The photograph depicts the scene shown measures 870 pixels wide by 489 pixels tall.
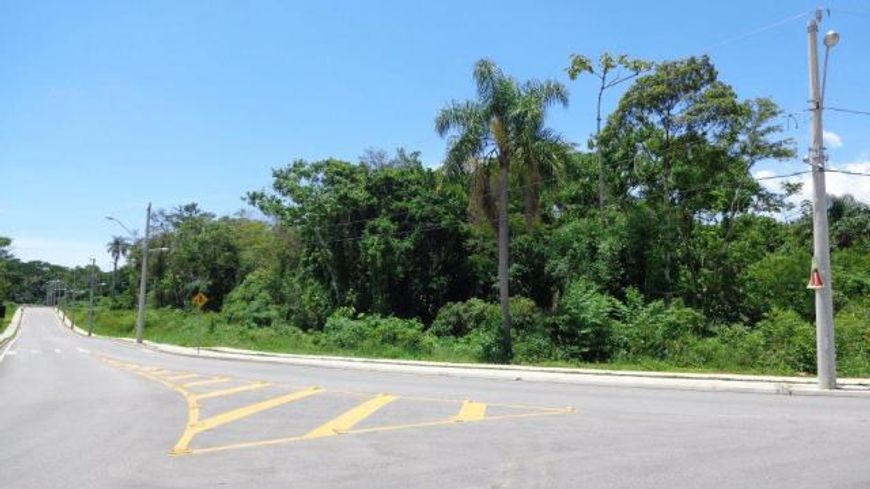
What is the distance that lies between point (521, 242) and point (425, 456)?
3457 cm

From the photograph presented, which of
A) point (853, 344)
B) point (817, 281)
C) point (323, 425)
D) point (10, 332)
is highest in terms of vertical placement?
point (817, 281)

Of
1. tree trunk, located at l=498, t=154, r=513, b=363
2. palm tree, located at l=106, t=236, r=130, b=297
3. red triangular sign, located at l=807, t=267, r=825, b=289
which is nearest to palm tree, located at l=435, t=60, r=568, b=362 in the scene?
tree trunk, located at l=498, t=154, r=513, b=363

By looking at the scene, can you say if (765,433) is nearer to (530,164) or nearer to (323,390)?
(323,390)

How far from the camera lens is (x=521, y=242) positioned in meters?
43.3

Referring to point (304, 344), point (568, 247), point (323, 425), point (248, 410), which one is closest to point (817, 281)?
point (323, 425)

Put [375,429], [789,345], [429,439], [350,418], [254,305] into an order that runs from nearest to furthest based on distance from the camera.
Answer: [429,439], [375,429], [350,418], [789,345], [254,305]

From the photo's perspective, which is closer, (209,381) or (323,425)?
(323,425)

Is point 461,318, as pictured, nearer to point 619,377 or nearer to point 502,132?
point 502,132

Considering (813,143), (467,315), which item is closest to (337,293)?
(467,315)

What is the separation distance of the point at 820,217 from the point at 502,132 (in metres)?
13.7

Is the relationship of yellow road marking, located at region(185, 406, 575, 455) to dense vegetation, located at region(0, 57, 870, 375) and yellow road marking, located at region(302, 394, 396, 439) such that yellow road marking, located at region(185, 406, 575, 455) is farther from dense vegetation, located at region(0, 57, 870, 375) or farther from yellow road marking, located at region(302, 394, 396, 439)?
dense vegetation, located at region(0, 57, 870, 375)

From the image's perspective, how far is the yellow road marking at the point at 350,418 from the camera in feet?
37.2

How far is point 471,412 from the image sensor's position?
542 inches

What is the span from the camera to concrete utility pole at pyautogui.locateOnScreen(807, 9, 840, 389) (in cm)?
1848
